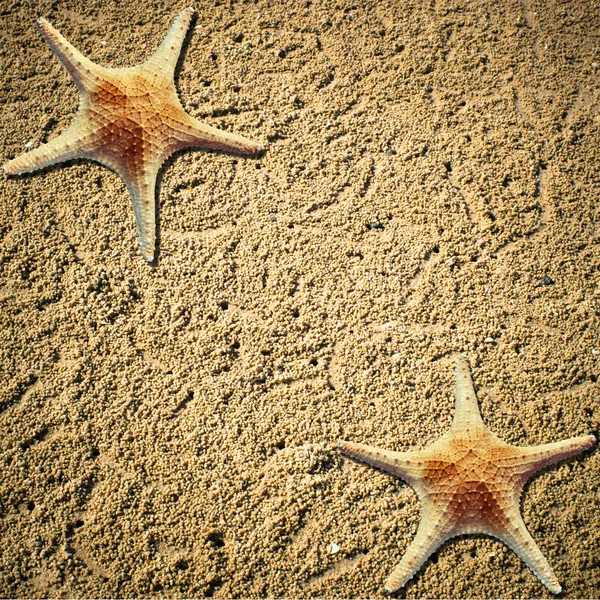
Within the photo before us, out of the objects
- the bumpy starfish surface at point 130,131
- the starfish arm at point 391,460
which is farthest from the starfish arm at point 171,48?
the starfish arm at point 391,460

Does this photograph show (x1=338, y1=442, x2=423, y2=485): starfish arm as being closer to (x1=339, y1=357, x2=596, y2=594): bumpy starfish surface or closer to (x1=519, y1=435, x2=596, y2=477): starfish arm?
(x1=339, y1=357, x2=596, y2=594): bumpy starfish surface

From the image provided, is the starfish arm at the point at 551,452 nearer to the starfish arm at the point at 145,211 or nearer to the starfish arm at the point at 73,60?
the starfish arm at the point at 145,211

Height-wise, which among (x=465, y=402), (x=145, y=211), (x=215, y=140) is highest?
(x=215, y=140)

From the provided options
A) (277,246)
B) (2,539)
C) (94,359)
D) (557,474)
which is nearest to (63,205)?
(94,359)

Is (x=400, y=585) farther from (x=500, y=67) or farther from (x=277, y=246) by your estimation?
(x=500, y=67)

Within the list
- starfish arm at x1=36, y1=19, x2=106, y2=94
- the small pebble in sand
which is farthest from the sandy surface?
starfish arm at x1=36, y1=19, x2=106, y2=94

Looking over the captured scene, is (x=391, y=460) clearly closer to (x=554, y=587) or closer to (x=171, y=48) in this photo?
(x=554, y=587)

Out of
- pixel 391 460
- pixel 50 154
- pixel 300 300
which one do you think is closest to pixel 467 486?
pixel 391 460

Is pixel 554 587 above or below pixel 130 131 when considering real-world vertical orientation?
below
